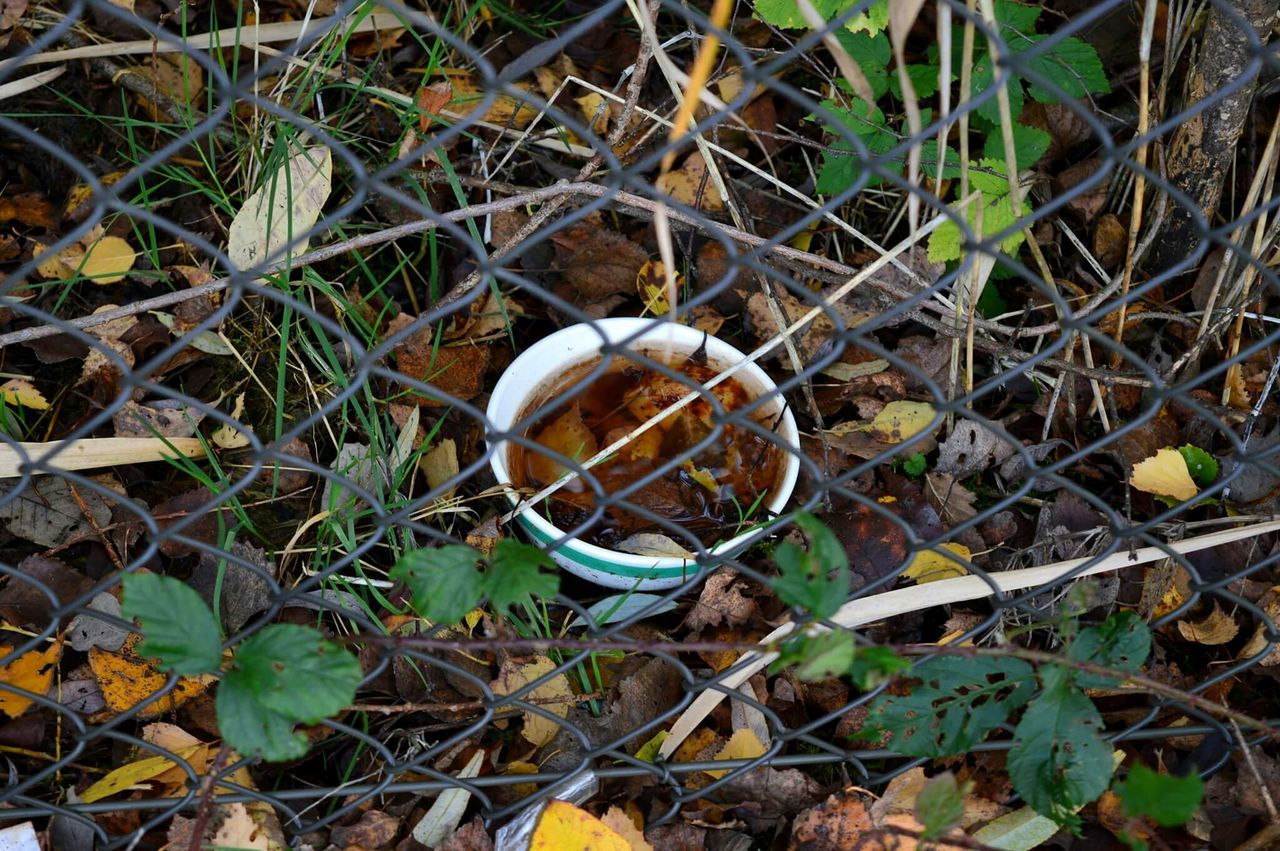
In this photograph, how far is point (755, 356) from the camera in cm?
198

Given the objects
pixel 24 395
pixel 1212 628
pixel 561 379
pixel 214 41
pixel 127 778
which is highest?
pixel 214 41

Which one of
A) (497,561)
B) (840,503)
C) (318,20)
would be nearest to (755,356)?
(840,503)

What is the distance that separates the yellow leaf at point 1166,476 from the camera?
2094 millimetres

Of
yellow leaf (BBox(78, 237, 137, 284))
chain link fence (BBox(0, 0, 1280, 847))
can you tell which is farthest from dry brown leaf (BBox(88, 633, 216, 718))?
yellow leaf (BBox(78, 237, 137, 284))

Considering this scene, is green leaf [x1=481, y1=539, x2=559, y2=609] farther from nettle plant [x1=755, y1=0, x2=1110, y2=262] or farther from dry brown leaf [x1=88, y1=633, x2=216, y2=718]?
nettle plant [x1=755, y1=0, x2=1110, y2=262]

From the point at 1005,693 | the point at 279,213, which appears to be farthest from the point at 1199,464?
the point at 279,213

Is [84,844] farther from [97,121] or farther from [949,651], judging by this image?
[97,121]

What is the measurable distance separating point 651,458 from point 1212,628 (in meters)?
1.05

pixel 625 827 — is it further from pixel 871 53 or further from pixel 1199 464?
pixel 871 53

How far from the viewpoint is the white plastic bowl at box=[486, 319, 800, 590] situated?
1.89 m

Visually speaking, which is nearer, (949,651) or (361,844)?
(949,651)

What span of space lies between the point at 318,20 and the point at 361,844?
1.71 m

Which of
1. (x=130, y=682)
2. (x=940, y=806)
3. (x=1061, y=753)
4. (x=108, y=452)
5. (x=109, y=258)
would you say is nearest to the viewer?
(x=940, y=806)

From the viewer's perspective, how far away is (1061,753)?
4.99 ft
